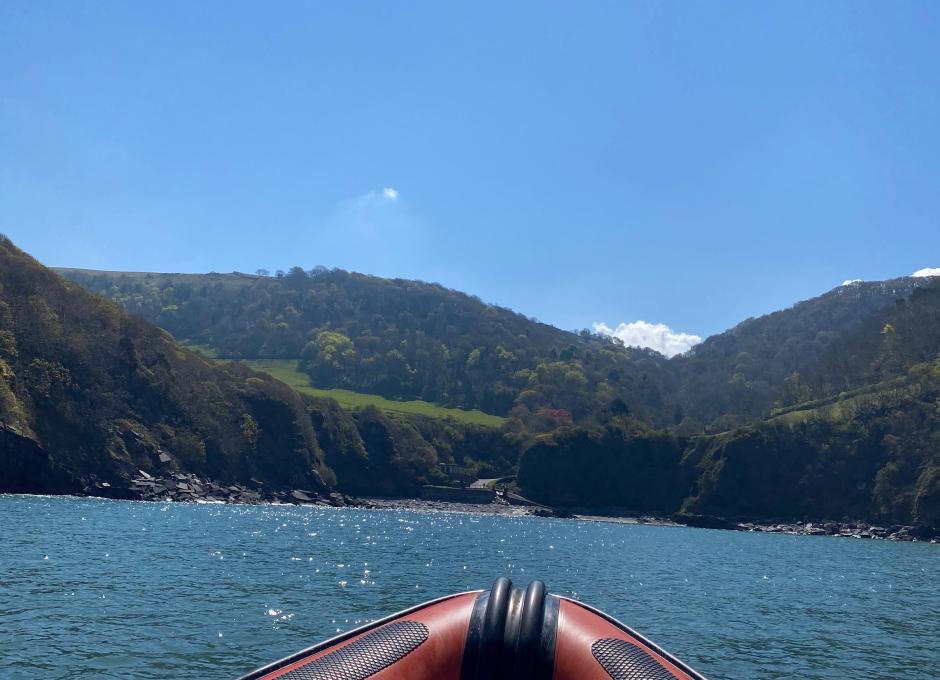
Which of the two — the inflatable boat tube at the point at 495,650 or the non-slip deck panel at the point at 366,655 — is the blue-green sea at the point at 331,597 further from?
the inflatable boat tube at the point at 495,650

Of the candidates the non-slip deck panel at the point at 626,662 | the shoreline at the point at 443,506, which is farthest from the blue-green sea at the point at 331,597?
the shoreline at the point at 443,506

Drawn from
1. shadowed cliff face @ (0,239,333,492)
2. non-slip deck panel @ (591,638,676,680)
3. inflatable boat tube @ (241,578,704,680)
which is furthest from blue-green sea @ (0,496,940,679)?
shadowed cliff face @ (0,239,333,492)

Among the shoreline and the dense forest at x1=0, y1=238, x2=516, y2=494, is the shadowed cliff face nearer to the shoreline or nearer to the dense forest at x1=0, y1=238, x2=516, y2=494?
the dense forest at x1=0, y1=238, x2=516, y2=494

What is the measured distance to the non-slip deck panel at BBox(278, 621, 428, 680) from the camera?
609 centimetres

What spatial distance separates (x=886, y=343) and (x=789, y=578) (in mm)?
143497

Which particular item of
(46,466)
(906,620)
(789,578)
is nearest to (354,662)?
(906,620)

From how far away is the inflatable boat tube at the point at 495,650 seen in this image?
6.06 m

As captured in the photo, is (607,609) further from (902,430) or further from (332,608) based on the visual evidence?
(902,430)

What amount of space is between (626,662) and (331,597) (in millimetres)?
20508

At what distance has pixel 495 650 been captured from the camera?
611 centimetres

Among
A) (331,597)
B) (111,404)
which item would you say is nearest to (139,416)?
(111,404)

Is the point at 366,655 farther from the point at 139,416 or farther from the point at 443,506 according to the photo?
the point at 443,506

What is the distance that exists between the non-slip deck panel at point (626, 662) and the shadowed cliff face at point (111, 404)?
3366 inches

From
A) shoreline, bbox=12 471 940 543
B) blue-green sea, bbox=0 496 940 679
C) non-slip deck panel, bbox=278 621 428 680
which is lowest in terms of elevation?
shoreline, bbox=12 471 940 543
